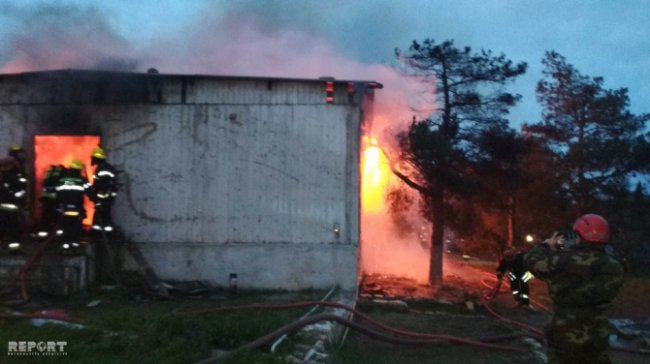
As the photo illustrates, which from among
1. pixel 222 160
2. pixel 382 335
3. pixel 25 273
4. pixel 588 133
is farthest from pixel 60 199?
pixel 588 133

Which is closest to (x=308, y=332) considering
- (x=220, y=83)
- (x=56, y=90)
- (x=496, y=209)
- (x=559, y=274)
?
(x=559, y=274)

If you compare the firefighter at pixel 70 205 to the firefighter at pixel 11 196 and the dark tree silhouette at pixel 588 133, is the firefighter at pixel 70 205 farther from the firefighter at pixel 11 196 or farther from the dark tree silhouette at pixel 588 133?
the dark tree silhouette at pixel 588 133

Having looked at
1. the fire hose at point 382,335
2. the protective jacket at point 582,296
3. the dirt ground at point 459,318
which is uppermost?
the protective jacket at point 582,296

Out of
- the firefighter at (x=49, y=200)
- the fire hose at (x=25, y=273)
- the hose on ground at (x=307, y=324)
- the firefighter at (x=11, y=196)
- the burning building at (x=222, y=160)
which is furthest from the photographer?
the burning building at (x=222, y=160)

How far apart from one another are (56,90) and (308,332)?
749cm

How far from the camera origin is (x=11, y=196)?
1145cm

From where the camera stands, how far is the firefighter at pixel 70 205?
11.2 metres

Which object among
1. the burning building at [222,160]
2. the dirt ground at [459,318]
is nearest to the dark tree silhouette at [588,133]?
the dirt ground at [459,318]

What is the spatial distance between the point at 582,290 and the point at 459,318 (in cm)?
649

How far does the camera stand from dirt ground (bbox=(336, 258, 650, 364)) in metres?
8.52

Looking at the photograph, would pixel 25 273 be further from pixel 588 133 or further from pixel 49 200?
pixel 588 133

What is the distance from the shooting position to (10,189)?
37.4ft

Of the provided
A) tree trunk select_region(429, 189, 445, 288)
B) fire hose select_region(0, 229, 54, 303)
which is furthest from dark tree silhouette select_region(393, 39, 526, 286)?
fire hose select_region(0, 229, 54, 303)

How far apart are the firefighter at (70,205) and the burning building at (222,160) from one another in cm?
103
